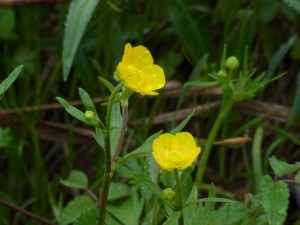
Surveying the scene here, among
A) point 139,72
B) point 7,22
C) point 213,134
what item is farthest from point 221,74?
point 7,22

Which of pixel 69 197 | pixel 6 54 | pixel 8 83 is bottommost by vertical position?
pixel 69 197

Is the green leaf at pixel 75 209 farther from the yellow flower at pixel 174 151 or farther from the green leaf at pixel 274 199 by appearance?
the yellow flower at pixel 174 151

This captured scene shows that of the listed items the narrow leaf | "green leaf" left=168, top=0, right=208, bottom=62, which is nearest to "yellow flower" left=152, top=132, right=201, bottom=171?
the narrow leaf

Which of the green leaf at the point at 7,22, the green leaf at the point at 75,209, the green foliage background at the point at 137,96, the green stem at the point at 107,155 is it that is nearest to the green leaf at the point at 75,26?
the green foliage background at the point at 137,96

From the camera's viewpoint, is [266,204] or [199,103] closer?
[266,204]

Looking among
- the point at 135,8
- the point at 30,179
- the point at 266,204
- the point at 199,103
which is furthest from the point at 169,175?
the point at 135,8

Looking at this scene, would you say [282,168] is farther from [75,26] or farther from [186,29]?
[186,29]

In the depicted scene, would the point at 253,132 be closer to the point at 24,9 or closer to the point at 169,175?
Answer: the point at 24,9

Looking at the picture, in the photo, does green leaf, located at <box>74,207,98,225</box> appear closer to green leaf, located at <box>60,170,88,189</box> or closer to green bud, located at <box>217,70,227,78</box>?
green leaf, located at <box>60,170,88,189</box>
